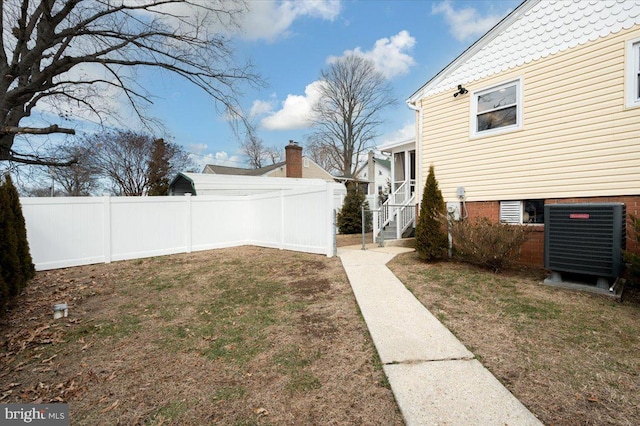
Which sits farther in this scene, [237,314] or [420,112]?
[420,112]

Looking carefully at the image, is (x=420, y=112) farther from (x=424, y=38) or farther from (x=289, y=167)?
(x=289, y=167)

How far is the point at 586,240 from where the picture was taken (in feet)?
16.1

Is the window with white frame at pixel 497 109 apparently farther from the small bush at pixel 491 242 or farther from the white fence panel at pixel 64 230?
the white fence panel at pixel 64 230

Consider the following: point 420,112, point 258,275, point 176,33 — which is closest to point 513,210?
point 420,112

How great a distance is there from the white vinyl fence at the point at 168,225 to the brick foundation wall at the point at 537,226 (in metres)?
3.81

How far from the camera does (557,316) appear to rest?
12.9ft

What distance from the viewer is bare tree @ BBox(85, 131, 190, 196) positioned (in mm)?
22178

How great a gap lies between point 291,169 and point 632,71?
64.5ft

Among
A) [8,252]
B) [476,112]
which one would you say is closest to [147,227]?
[8,252]

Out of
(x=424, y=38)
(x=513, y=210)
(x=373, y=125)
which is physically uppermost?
(x=373, y=125)

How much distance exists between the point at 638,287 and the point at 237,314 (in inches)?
257

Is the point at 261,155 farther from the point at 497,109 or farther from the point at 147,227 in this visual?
the point at 497,109

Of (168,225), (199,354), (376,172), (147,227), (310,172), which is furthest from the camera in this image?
(376,172)
